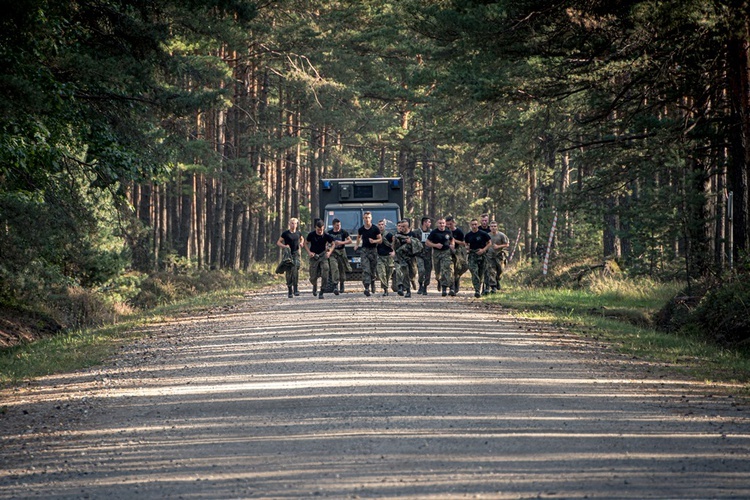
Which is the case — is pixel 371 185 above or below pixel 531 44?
below

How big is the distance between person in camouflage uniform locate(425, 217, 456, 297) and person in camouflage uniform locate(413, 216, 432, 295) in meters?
0.59

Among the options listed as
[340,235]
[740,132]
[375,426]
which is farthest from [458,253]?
[375,426]

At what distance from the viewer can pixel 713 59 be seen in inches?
750

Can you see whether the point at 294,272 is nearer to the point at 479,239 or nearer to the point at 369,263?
the point at 369,263

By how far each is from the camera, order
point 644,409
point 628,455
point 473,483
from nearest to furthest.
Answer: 1. point 473,483
2. point 628,455
3. point 644,409

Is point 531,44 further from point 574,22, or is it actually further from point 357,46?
point 357,46

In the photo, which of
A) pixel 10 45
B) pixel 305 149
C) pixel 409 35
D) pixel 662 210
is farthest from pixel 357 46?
pixel 10 45

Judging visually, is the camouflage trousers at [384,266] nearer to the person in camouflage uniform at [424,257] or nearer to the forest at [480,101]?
the person in camouflage uniform at [424,257]

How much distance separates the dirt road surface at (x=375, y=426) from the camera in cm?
652

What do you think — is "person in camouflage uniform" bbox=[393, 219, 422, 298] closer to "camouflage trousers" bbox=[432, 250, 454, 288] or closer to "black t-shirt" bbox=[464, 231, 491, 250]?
"camouflage trousers" bbox=[432, 250, 454, 288]

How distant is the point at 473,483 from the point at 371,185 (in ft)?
82.6

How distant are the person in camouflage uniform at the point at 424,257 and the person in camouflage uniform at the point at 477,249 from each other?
126 centimetres

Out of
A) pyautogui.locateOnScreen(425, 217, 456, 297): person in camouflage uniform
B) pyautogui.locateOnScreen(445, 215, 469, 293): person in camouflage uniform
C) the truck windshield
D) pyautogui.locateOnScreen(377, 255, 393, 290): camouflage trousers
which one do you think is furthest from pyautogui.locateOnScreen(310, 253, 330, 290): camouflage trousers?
the truck windshield

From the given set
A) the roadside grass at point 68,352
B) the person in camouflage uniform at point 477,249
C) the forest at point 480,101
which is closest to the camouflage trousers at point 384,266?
the person in camouflage uniform at point 477,249
